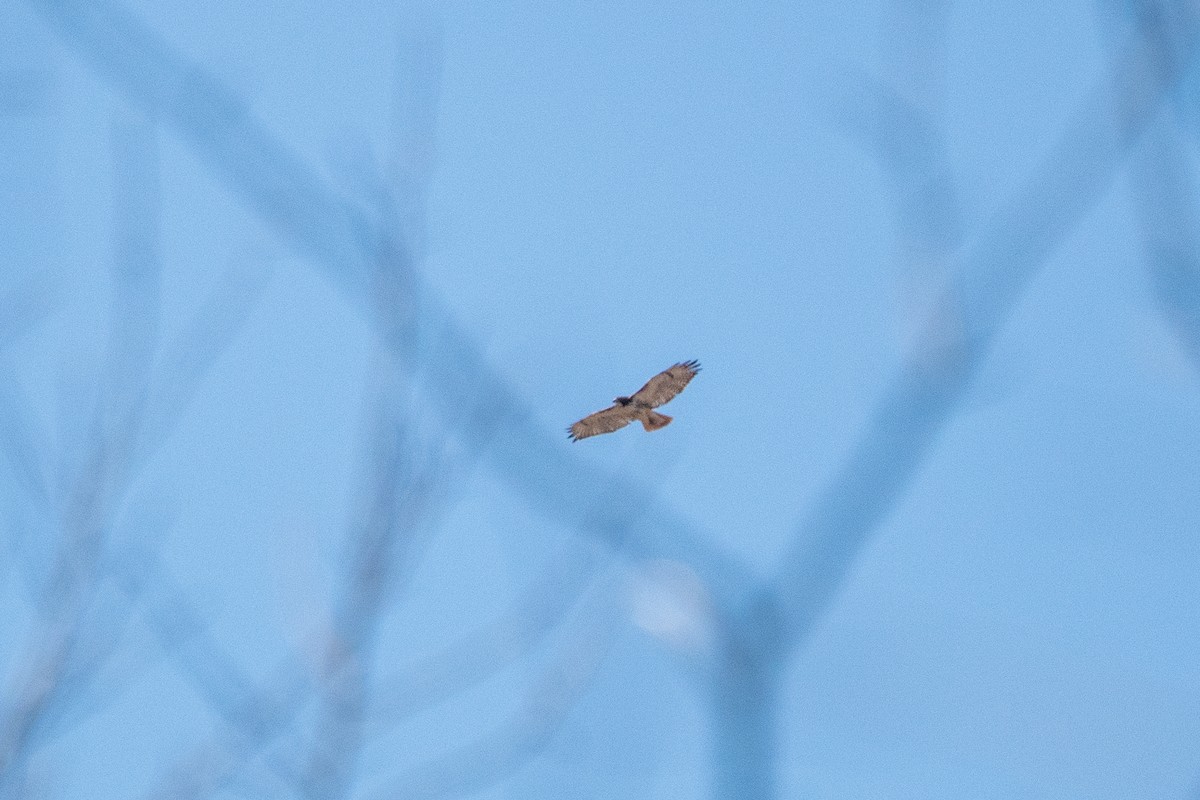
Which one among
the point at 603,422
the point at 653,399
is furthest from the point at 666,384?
the point at 603,422

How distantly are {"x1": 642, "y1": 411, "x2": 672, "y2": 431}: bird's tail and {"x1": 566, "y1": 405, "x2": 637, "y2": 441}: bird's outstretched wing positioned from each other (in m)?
0.08

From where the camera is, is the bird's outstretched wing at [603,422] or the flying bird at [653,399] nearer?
the flying bird at [653,399]

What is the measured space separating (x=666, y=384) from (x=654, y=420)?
0.26 m

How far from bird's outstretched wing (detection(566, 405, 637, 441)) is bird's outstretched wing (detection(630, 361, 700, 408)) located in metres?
0.13

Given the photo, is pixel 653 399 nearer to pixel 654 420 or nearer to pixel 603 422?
pixel 654 420

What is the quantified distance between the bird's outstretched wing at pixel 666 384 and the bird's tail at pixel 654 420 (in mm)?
62

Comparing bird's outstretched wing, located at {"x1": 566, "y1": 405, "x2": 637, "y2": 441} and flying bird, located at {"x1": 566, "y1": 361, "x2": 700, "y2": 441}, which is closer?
flying bird, located at {"x1": 566, "y1": 361, "x2": 700, "y2": 441}

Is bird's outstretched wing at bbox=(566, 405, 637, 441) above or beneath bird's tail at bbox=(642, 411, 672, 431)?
above

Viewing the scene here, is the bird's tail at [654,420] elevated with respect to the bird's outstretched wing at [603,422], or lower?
lower

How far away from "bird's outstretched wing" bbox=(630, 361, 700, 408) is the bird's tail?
0.06 m

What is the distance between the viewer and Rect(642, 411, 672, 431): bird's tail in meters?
8.34

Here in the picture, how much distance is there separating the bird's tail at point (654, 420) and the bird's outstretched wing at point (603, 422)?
3.3 inches

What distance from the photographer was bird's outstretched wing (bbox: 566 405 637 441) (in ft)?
27.5

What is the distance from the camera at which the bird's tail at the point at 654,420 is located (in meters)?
8.34
